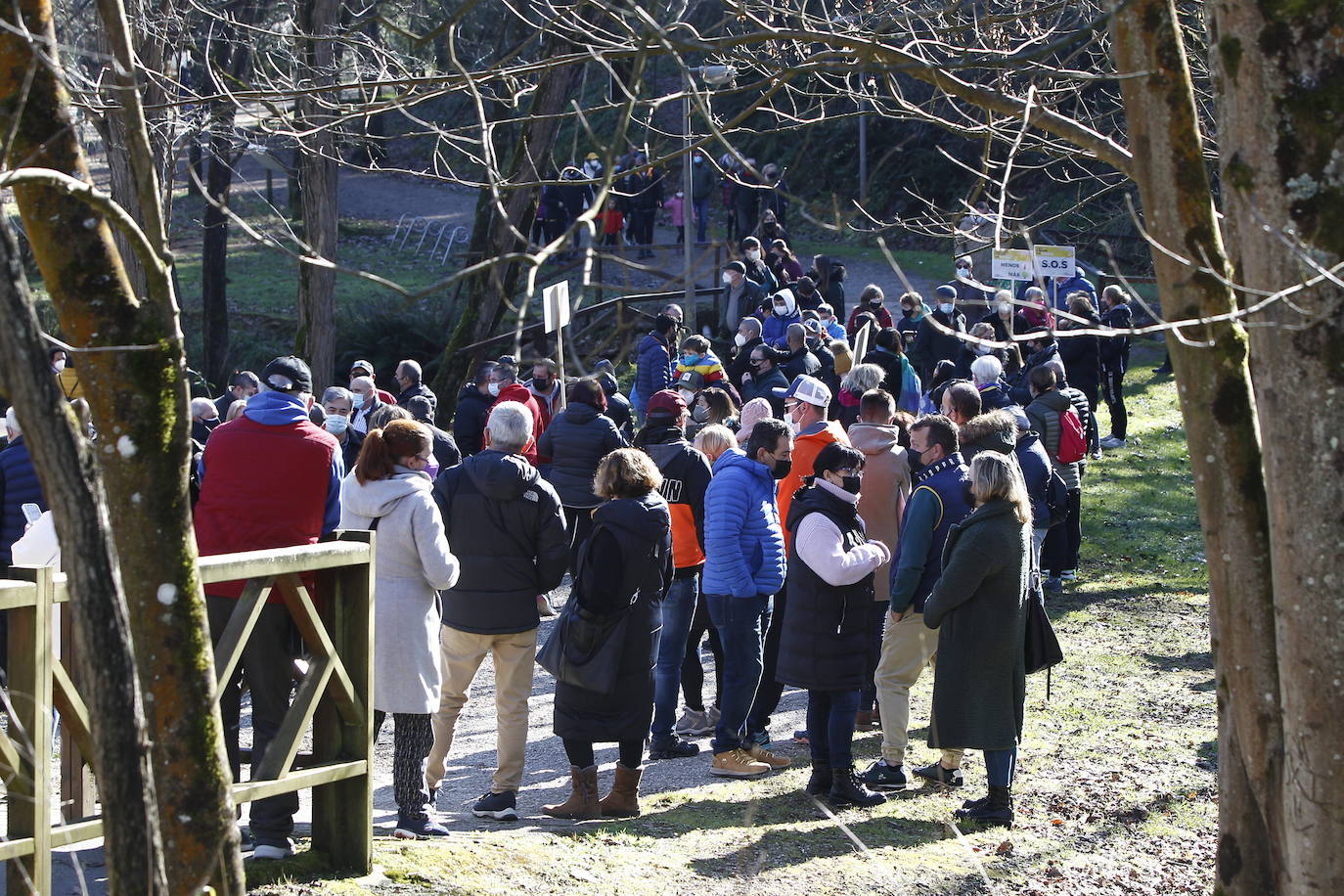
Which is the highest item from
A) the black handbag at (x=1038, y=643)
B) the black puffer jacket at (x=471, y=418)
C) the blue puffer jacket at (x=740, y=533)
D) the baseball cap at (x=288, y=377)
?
the baseball cap at (x=288, y=377)

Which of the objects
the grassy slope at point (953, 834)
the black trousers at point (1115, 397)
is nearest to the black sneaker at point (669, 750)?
the grassy slope at point (953, 834)

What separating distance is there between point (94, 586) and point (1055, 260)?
12847 mm

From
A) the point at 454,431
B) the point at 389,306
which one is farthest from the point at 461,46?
the point at 454,431

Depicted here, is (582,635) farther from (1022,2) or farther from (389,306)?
(389,306)

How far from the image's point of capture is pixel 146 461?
3729 mm

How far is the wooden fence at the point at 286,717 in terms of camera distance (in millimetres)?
4098

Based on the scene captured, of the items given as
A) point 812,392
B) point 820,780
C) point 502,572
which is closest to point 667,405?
point 812,392

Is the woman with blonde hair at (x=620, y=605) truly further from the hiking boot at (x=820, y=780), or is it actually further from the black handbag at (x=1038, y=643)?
Answer: the black handbag at (x=1038, y=643)

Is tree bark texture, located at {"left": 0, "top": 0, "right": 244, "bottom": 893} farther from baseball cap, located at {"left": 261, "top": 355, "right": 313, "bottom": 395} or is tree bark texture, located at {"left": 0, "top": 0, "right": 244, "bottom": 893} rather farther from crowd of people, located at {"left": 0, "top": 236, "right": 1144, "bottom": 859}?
baseball cap, located at {"left": 261, "top": 355, "right": 313, "bottom": 395}

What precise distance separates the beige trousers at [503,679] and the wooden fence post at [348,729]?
53.5 inches

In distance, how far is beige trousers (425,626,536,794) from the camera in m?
6.48

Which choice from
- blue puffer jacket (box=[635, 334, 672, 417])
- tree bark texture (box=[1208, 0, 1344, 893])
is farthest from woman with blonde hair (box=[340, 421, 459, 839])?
blue puffer jacket (box=[635, 334, 672, 417])

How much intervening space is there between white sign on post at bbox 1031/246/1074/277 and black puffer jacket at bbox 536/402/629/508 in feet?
19.2

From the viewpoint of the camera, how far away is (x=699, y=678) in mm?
8258
